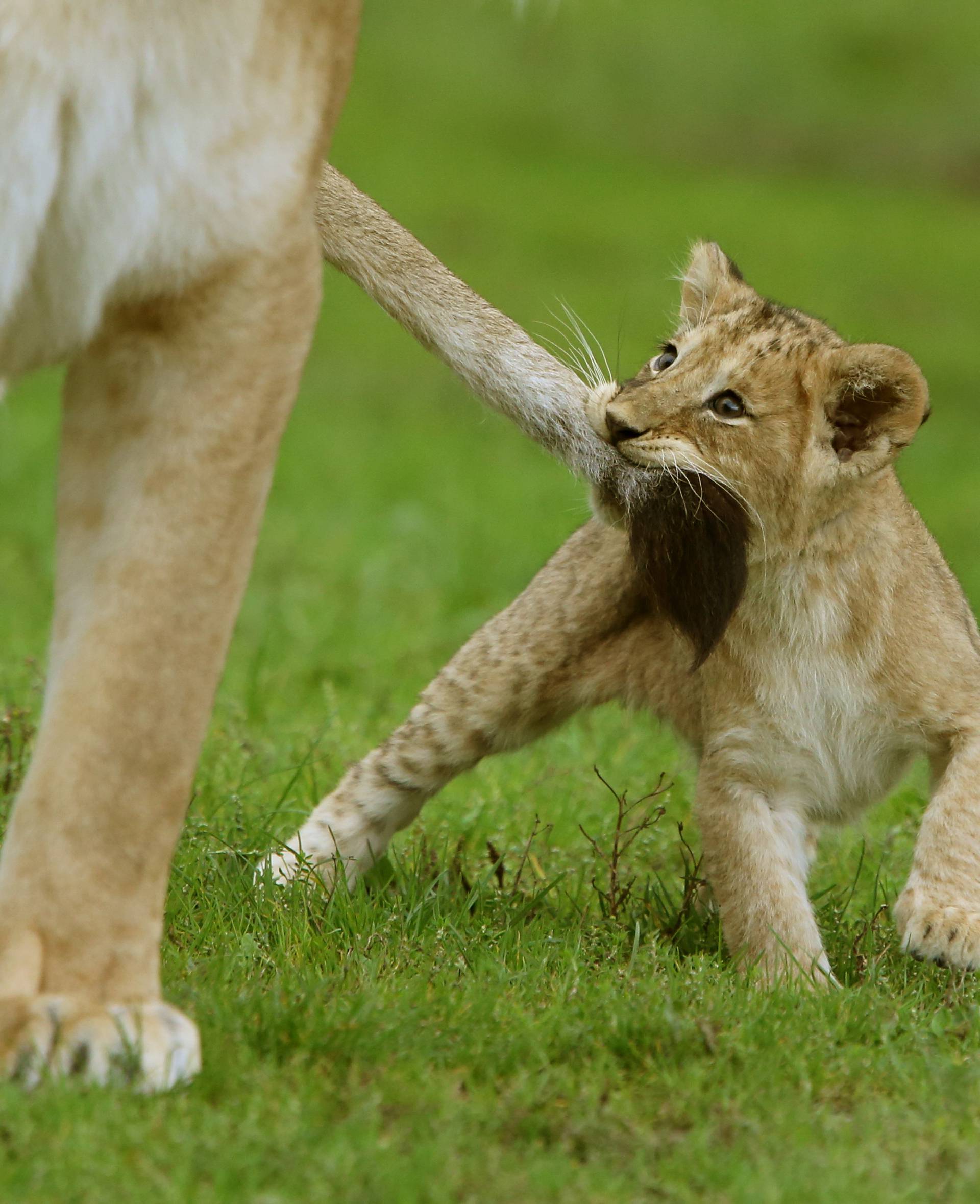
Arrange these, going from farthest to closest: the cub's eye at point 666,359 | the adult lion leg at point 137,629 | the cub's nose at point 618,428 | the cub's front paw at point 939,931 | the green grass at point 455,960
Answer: the cub's eye at point 666,359, the cub's nose at point 618,428, the cub's front paw at point 939,931, the adult lion leg at point 137,629, the green grass at point 455,960

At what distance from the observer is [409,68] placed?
2777cm

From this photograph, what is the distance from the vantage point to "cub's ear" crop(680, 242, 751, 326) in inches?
168

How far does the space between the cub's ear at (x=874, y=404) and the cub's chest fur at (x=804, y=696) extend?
0.88 ft

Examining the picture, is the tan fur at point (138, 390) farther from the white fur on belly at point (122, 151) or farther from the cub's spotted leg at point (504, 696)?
the cub's spotted leg at point (504, 696)

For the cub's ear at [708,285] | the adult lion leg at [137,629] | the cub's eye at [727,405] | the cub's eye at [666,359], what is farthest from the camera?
the cub's ear at [708,285]

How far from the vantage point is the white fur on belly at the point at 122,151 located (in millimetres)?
2459

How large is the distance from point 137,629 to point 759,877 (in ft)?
5.16

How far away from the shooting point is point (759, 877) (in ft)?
12.1

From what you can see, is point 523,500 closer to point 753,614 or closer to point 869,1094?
point 753,614

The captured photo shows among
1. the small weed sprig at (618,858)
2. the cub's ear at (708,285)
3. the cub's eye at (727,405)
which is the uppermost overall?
the cub's ear at (708,285)

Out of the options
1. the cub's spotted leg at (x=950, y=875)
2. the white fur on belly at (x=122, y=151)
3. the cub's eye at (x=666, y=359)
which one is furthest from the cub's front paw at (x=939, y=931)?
the white fur on belly at (x=122, y=151)

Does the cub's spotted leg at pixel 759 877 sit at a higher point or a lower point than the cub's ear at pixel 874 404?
lower

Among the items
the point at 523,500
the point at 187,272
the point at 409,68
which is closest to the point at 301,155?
the point at 187,272

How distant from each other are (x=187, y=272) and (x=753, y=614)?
176 cm
